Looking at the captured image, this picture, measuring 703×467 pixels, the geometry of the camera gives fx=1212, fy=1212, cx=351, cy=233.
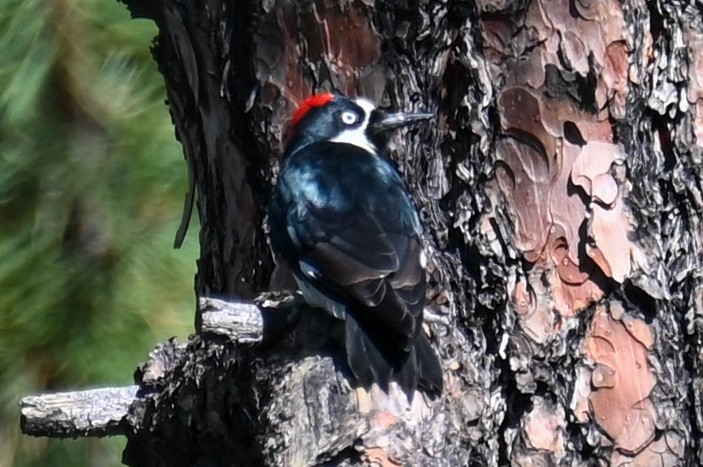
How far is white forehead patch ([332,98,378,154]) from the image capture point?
7.61 ft

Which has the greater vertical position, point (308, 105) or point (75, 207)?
point (75, 207)

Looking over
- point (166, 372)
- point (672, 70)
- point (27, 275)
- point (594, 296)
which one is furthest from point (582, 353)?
point (27, 275)

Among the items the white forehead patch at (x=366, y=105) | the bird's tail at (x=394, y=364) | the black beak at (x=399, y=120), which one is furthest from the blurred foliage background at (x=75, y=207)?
the bird's tail at (x=394, y=364)

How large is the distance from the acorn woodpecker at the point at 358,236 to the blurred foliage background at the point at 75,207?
2.51 feet

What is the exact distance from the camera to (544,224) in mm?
2117

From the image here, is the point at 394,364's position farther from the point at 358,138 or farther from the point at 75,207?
the point at 75,207

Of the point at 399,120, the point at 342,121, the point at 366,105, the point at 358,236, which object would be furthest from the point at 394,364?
the point at 342,121

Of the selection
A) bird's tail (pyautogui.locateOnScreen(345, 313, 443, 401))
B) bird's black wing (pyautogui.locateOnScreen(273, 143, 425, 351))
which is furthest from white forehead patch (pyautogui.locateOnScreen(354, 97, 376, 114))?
bird's tail (pyautogui.locateOnScreen(345, 313, 443, 401))

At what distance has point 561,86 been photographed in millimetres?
2133

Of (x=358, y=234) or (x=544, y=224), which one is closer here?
(x=544, y=224)

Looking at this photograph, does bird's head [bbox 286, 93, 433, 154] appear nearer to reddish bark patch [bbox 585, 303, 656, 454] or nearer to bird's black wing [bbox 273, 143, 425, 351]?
bird's black wing [bbox 273, 143, 425, 351]

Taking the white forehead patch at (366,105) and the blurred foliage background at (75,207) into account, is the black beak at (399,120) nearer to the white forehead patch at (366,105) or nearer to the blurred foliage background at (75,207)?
the white forehead patch at (366,105)

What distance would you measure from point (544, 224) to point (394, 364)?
38 cm

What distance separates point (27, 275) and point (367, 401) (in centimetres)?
150
